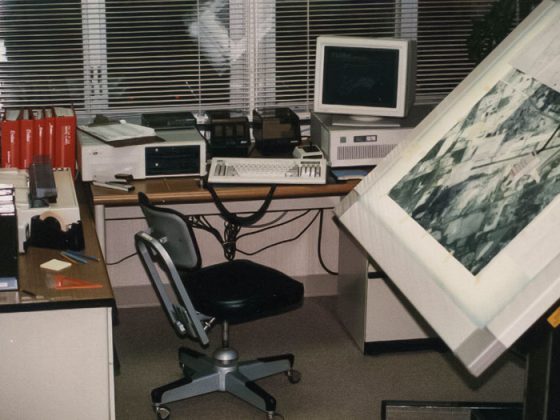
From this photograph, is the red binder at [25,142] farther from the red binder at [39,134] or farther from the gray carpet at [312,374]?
the gray carpet at [312,374]

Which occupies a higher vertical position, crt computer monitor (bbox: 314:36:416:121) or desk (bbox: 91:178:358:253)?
crt computer monitor (bbox: 314:36:416:121)

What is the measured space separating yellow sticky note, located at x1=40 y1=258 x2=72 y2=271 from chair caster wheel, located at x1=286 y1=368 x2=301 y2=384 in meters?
1.10

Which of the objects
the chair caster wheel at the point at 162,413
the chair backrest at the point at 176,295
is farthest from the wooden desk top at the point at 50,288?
the chair caster wheel at the point at 162,413

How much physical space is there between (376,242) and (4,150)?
2.20 m

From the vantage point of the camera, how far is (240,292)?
11.8ft

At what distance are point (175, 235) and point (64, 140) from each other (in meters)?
1.03

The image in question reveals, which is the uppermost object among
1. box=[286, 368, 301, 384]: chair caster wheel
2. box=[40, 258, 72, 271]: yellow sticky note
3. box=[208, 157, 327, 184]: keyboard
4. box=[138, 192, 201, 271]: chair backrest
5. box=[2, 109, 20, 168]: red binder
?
→ box=[2, 109, 20, 168]: red binder

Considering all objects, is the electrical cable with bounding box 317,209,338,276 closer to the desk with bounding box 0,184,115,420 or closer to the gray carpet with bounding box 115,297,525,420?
the gray carpet with bounding box 115,297,525,420

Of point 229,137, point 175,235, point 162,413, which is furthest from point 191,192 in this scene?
point 162,413

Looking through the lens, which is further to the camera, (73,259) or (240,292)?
(240,292)

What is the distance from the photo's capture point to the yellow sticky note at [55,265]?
328cm

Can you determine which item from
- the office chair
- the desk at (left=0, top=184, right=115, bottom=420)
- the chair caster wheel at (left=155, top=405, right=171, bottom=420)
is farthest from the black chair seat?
the desk at (left=0, top=184, right=115, bottom=420)

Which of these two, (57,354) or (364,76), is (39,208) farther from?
(364,76)

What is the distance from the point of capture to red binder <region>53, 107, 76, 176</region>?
13.7ft
